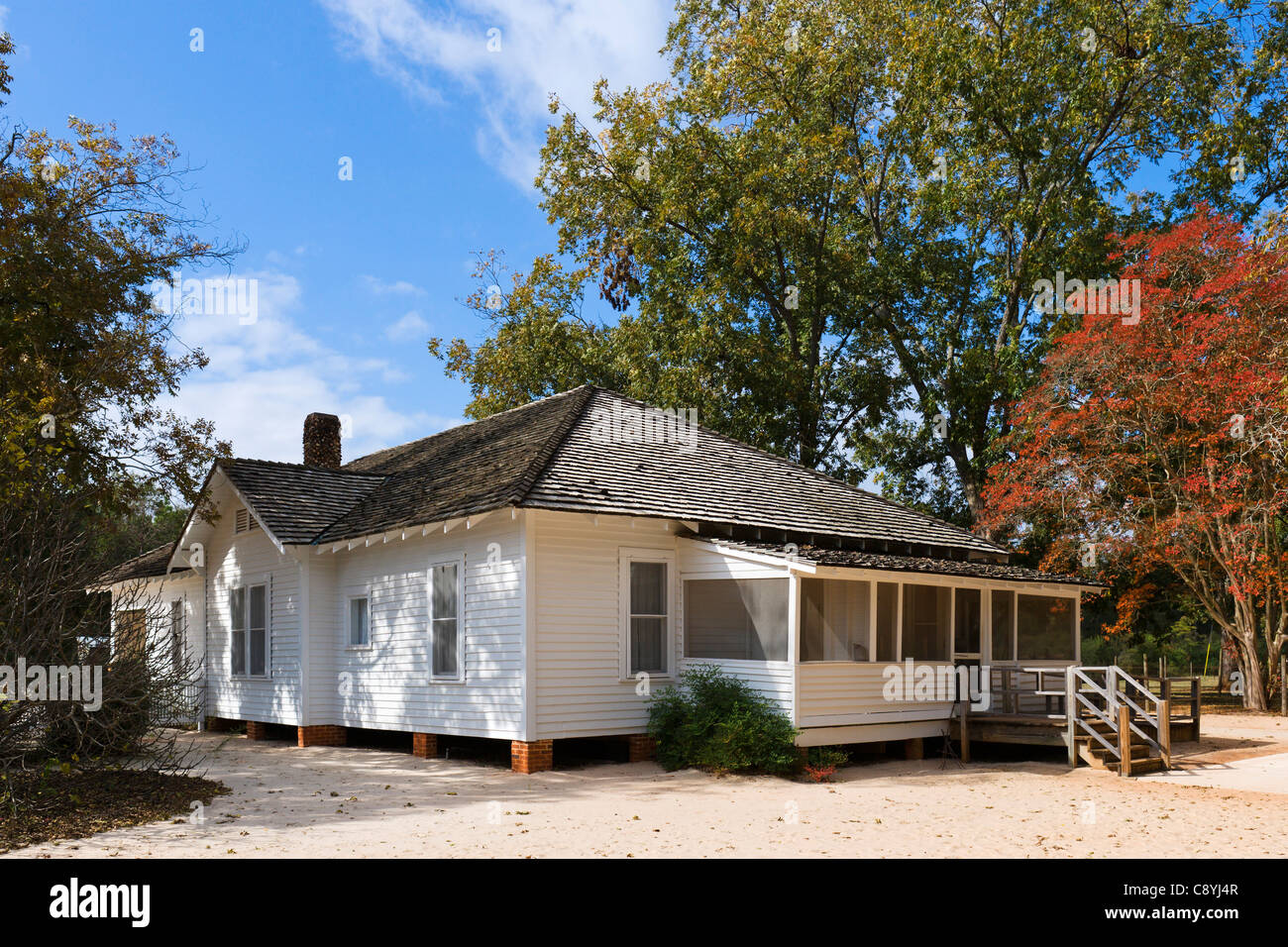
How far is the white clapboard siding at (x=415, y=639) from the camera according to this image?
15.0 m

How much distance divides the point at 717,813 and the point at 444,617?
265 inches

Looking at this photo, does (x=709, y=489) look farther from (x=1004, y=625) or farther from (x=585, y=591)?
(x=1004, y=625)

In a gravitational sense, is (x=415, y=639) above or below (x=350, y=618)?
below

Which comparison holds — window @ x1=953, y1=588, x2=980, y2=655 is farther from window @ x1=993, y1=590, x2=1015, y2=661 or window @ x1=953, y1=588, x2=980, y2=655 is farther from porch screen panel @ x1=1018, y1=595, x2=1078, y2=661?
porch screen panel @ x1=1018, y1=595, x2=1078, y2=661

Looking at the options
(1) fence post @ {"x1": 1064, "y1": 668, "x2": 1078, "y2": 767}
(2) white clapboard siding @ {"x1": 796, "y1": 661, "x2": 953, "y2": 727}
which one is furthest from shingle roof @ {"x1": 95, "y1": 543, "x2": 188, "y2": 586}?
→ (1) fence post @ {"x1": 1064, "y1": 668, "x2": 1078, "y2": 767}

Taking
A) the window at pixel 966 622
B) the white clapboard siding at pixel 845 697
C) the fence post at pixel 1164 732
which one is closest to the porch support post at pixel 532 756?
the white clapboard siding at pixel 845 697

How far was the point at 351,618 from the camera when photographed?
18891 mm

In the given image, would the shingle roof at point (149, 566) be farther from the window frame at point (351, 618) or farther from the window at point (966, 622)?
the window at point (966, 622)

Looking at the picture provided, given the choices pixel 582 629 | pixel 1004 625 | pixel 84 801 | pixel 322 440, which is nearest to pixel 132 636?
pixel 84 801

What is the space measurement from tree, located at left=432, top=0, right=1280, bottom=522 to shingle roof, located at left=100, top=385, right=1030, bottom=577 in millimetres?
7750

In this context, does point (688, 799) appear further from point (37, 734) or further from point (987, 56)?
point (987, 56)

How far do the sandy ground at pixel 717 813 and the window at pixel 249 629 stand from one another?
175 inches

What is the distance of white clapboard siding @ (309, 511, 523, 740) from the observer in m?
15.0

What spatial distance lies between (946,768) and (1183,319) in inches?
570
